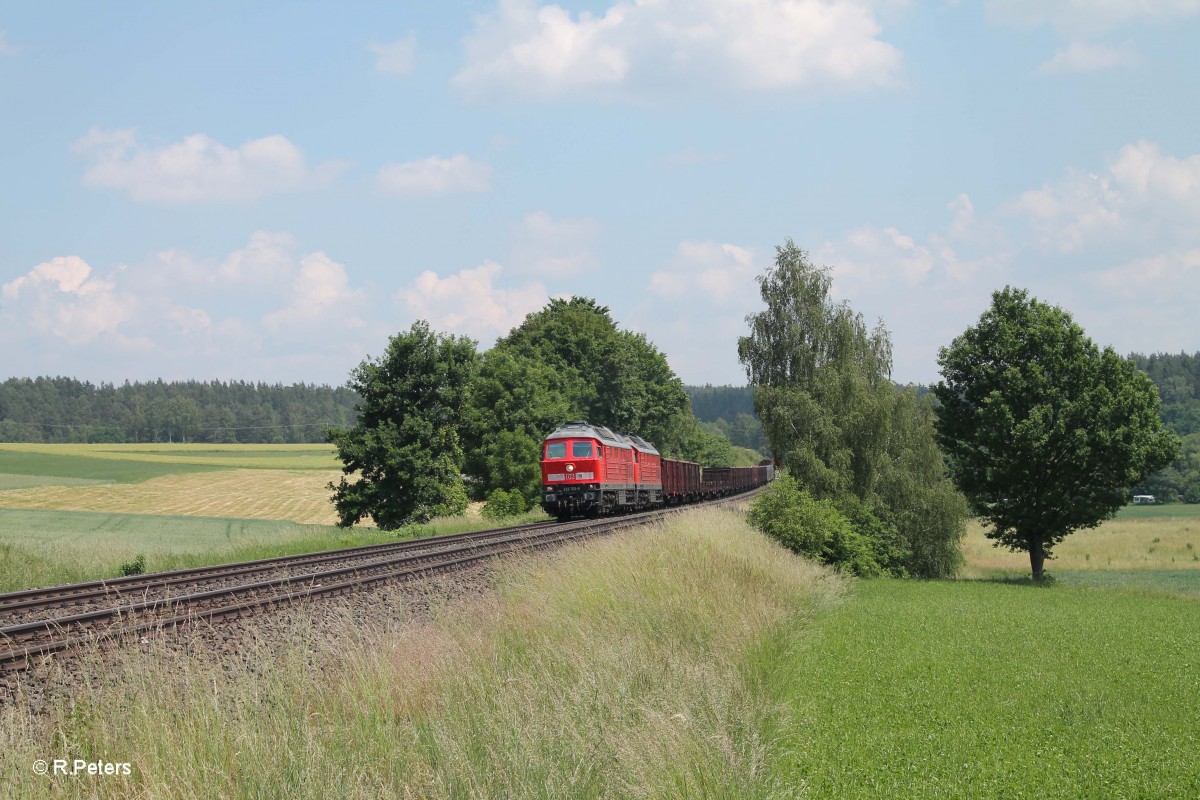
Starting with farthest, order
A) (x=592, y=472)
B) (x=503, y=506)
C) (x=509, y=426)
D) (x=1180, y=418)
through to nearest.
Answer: (x=1180, y=418)
(x=509, y=426)
(x=503, y=506)
(x=592, y=472)

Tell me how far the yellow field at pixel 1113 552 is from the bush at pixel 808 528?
20.0 m

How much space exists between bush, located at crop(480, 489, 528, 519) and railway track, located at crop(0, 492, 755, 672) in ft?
70.3

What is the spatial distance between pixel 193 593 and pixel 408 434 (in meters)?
34.9

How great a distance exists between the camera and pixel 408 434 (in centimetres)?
5147

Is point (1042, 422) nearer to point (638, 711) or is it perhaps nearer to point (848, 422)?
point (848, 422)

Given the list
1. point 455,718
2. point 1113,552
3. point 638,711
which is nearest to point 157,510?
point 1113,552

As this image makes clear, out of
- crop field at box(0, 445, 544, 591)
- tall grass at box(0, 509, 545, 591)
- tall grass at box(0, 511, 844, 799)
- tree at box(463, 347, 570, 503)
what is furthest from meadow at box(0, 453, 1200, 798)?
tree at box(463, 347, 570, 503)

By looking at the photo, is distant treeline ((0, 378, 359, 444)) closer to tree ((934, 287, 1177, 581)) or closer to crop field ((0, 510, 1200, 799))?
tree ((934, 287, 1177, 581))

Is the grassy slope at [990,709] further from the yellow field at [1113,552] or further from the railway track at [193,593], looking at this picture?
the yellow field at [1113,552]

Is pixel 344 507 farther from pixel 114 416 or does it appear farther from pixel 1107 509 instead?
pixel 114 416

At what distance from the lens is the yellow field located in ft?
187

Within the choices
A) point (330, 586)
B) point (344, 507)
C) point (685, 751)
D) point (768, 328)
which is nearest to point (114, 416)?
point (344, 507)

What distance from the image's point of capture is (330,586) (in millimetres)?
17281

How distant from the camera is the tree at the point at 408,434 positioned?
50.7 meters
